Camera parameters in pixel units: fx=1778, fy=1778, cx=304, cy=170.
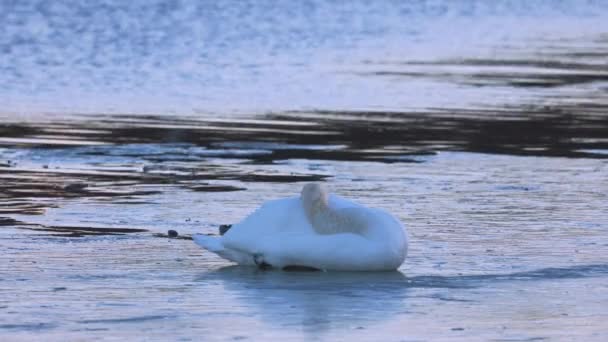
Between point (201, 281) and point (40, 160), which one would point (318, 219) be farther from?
point (40, 160)

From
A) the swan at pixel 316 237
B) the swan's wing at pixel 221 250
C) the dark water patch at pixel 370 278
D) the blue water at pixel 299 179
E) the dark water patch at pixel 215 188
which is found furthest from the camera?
the dark water patch at pixel 215 188

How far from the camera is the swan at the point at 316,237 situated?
35.6ft

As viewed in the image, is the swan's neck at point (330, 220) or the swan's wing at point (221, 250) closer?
the swan's neck at point (330, 220)

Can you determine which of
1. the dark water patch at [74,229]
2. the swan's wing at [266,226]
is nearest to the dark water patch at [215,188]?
the dark water patch at [74,229]

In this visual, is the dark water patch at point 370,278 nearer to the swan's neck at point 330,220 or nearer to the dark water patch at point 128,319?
the swan's neck at point 330,220

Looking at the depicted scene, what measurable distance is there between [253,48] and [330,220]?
22.8m

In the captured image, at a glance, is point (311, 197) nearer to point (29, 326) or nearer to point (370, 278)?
point (370, 278)

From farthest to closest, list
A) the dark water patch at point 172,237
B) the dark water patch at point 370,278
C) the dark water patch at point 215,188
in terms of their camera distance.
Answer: the dark water patch at point 215,188, the dark water patch at point 172,237, the dark water patch at point 370,278

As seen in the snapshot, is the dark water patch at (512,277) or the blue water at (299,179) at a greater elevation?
the blue water at (299,179)

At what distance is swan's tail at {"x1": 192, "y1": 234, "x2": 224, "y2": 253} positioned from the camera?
11.2 meters

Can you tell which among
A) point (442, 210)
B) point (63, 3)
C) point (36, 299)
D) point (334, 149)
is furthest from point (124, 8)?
point (36, 299)

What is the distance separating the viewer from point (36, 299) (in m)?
9.95

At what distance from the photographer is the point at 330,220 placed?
1105cm

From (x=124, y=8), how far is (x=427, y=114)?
28.5m
